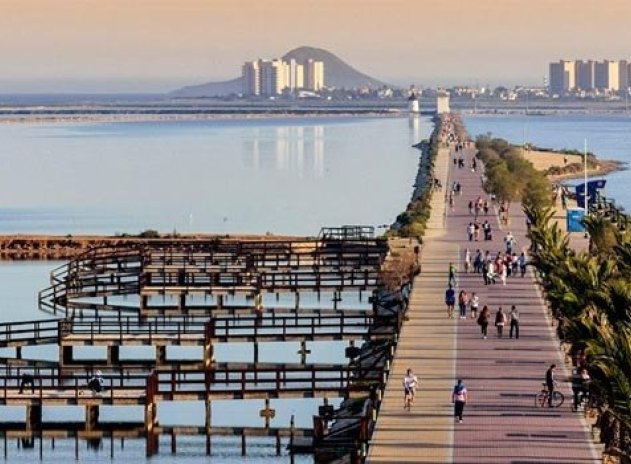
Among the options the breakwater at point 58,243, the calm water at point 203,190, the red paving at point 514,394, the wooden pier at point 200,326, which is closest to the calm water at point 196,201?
the calm water at point 203,190

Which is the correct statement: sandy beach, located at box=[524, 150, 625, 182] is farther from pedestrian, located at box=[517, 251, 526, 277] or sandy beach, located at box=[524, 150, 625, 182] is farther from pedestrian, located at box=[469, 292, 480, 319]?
pedestrian, located at box=[469, 292, 480, 319]

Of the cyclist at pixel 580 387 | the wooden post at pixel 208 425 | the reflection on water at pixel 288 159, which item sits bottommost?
the wooden post at pixel 208 425

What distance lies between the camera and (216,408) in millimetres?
40094

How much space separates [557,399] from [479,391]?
64.7 inches

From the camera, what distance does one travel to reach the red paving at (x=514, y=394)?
29.5 m

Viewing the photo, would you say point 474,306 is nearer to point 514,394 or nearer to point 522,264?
point 522,264

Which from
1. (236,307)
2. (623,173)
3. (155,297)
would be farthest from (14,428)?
(623,173)

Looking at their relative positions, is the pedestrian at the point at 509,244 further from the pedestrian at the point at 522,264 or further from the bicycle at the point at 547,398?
the bicycle at the point at 547,398

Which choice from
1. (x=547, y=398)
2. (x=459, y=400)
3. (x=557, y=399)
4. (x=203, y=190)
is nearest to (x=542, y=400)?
(x=547, y=398)

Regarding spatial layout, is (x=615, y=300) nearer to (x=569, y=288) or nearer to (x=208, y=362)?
(x=569, y=288)

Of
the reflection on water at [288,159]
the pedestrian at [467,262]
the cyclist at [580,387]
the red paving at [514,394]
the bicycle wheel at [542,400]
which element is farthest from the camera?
the reflection on water at [288,159]

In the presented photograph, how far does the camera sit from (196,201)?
111938 mm

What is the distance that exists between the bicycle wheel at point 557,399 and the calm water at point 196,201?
4.19 metres

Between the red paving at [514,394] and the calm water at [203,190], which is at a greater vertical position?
the red paving at [514,394]
